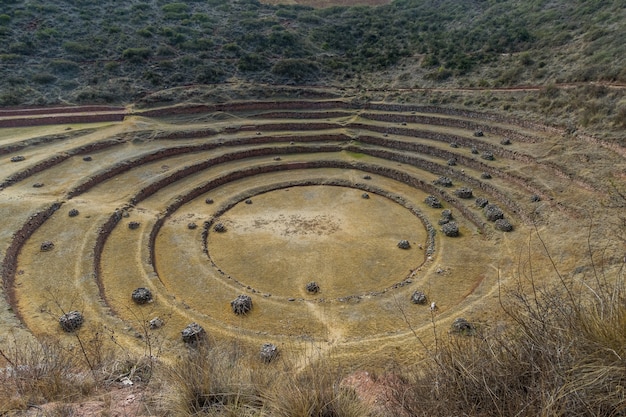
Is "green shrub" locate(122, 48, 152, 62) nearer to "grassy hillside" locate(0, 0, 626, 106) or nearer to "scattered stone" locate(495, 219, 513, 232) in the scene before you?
"grassy hillside" locate(0, 0, 626, 106)

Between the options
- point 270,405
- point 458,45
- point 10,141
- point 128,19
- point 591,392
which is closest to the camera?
point 591,392

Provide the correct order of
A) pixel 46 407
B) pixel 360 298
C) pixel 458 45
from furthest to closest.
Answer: pixel 458 45
pixel 360 298
pixel 46 407

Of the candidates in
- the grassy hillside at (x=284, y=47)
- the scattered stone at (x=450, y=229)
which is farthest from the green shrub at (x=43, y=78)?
the scattered stone at (x=450, y=229)

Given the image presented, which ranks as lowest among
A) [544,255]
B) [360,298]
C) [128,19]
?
[360,298]

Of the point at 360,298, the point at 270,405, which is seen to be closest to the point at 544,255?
the point at 360,298

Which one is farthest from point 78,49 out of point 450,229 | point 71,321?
point 450,229

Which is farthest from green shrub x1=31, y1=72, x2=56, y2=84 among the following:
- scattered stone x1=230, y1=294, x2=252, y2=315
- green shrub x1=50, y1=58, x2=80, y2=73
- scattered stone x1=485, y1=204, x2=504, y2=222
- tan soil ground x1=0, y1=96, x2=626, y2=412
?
scattered stone x1=485, y1=204, x2=504, y2=222

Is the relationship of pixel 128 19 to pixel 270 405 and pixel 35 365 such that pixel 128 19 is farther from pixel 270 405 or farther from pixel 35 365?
pixel 270 405
